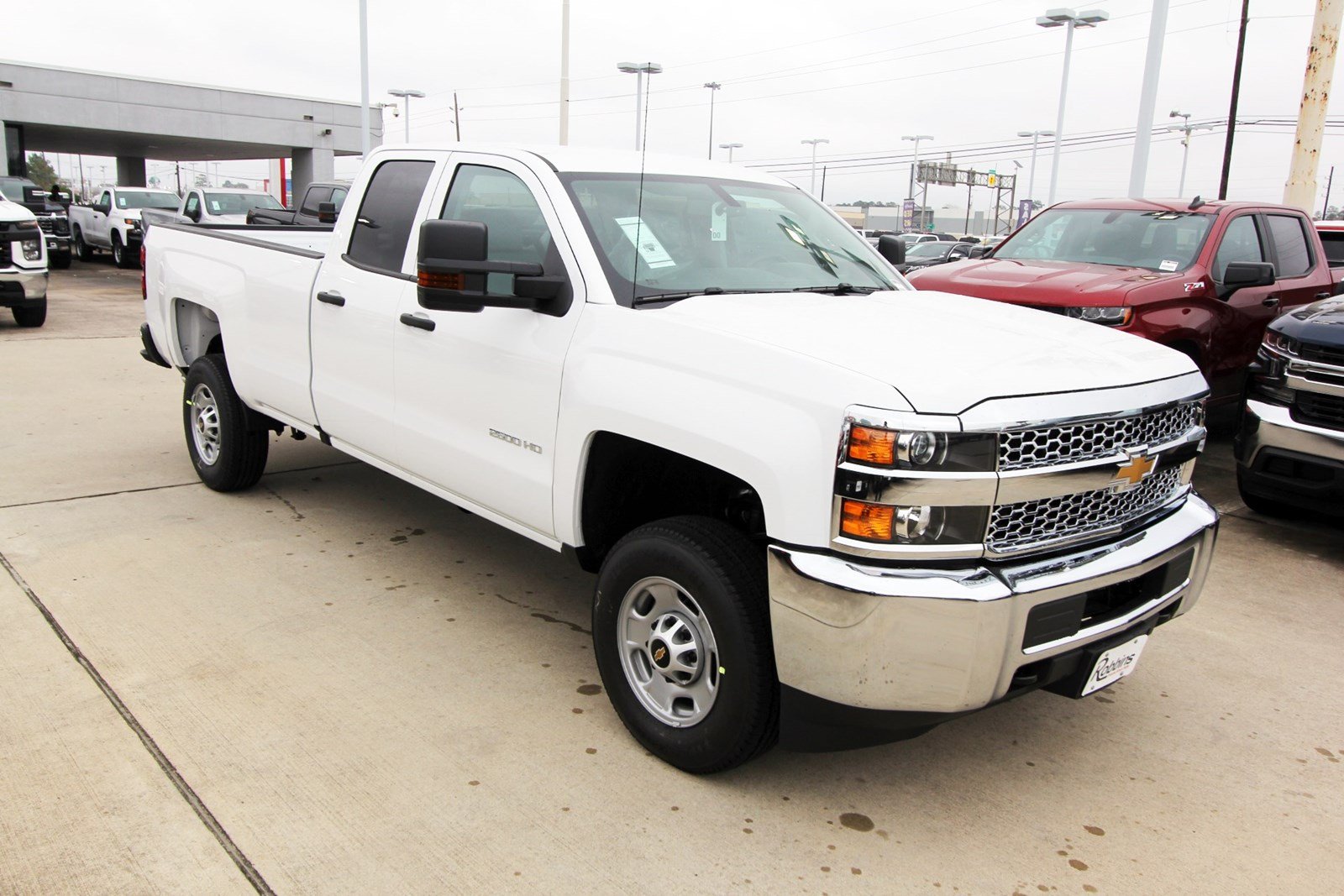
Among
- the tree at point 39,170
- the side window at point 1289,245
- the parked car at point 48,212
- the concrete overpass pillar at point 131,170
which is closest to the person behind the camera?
the side window at point 1289,245

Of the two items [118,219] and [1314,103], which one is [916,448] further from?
[118,219]

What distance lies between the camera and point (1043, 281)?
703 centimetres

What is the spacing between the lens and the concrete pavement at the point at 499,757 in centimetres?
282

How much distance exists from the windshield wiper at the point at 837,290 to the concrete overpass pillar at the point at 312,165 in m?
41.3

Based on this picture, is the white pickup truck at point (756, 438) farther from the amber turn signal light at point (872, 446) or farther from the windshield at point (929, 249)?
the windshield at point (929, 249)

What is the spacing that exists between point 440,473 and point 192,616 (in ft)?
3.97

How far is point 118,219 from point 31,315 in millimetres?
12445

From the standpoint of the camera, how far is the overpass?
34.3 m

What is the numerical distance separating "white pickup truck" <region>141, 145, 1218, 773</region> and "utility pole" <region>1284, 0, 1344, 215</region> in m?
11.6

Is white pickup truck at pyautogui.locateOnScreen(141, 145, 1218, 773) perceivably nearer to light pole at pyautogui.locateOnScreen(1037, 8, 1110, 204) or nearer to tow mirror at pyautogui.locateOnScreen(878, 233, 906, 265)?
tow mirror at pyautogui.locateOnScreen(878, 233, 906, 265)

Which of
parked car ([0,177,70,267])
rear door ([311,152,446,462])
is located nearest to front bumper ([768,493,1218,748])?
rear door ([311,152,446,462])

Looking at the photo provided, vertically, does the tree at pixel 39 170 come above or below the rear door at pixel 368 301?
above

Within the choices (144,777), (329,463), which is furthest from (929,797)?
(329,463)

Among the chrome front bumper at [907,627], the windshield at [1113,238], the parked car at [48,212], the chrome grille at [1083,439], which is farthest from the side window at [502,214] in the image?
the parked car at [48,212]
